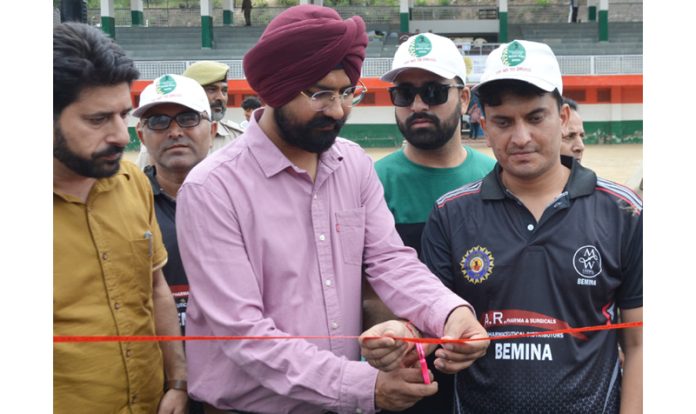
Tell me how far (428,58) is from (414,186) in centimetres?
60

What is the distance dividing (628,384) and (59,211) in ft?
6.61

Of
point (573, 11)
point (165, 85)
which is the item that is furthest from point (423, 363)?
point (573, 11)

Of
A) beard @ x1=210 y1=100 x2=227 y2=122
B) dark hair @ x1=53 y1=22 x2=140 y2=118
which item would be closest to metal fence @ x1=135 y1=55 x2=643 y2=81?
beard @ x1=210 y1=100 x2=227 y2=122

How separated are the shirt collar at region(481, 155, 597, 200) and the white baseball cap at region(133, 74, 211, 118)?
178 cm

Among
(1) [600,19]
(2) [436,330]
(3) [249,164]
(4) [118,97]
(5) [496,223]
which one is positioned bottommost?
(2) [436,330]

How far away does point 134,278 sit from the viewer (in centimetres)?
272

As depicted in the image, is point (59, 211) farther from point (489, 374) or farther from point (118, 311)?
point (489, 374)

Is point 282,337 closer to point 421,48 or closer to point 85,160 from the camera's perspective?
point 85,160

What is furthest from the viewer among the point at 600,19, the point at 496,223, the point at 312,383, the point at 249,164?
the point at 600,19

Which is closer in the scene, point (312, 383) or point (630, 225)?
point (312, 383)

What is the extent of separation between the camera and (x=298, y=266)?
8.29 ft

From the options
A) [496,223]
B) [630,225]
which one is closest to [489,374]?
[496,223]

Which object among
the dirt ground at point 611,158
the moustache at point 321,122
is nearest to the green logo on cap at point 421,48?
the moustache at point 321,122

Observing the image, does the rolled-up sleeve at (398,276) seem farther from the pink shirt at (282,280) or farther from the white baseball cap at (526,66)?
the white baseball cap at (526,66)
